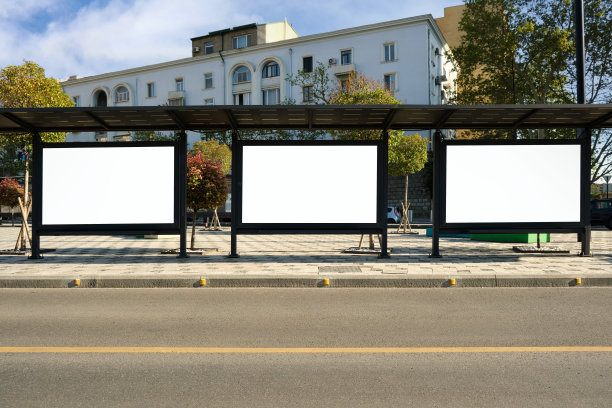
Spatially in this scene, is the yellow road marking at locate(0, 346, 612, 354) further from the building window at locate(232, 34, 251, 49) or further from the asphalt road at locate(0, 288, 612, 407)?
the building window at locate(232, 34, 251, 49)

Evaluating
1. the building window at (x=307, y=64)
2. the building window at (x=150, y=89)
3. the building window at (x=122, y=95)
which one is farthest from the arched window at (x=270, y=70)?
the building window at (x=122, y=95)

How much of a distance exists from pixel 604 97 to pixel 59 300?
32451 millimetres

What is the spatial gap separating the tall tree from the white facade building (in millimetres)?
10529

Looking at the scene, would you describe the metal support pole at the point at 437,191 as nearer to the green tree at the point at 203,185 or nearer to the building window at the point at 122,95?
the green tree at the point at 203,185

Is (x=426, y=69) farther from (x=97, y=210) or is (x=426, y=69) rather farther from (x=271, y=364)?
(x=271, y=364)

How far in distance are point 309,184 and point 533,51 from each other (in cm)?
2289

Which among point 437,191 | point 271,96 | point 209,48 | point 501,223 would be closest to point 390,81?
point 271,96

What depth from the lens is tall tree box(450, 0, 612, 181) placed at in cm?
2784

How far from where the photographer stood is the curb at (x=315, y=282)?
→ 8297 mm

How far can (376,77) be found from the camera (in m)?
43.6

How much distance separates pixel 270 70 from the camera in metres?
49.1

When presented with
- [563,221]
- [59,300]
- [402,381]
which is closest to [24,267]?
[59,300]

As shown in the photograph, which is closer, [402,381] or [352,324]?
[402,381]

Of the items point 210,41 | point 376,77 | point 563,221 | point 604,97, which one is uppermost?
point 210,41
